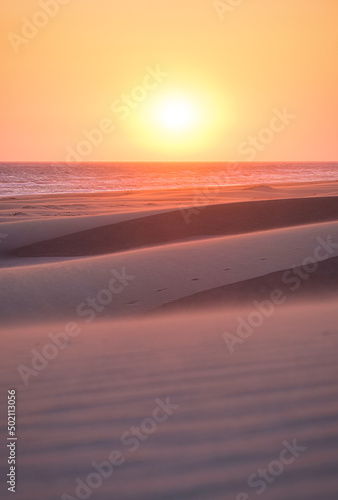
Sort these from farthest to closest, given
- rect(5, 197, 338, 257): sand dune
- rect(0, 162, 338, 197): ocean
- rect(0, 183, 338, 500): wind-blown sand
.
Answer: rect(0, 162, 338, 197): ocean < rect(5, 197, 338, 257): sand dune < rect(0, 183, 338, 500): wind-blown sand

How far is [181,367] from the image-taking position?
13.6 feet

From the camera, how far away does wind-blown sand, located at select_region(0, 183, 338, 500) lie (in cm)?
266

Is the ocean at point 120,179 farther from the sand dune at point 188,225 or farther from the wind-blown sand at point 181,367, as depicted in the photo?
the wind-blown sand at point 181,367

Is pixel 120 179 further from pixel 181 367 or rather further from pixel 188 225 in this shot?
pixel 181 367

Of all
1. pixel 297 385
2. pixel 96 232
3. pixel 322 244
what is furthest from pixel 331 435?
pixel 96 232

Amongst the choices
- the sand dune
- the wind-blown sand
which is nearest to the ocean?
the sand dune

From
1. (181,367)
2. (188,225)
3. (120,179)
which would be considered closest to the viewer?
(181,367)

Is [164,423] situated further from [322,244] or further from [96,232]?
[96,232]

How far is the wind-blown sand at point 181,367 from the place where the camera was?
2.66 m

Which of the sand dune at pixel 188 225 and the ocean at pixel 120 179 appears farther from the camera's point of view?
the ocean at pixel 120 179

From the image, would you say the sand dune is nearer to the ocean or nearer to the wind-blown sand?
the wind-blown sand

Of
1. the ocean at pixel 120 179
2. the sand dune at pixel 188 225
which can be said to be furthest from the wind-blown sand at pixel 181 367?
the ocean at pixel 120 179

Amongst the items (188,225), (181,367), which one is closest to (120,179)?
(188,225)

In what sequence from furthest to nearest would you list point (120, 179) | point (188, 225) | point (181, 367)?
1. point (120, 179)
2. point (188, 225)
3. point (181, 367)
